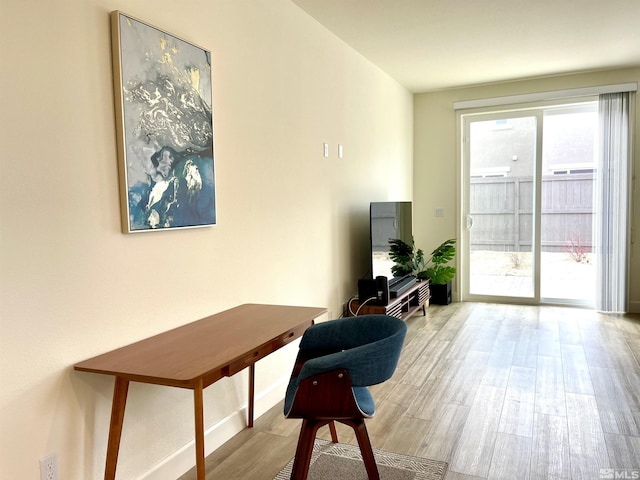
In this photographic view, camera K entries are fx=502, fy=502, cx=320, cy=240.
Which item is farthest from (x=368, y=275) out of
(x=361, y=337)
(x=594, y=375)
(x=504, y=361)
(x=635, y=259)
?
(x=635, y=259)

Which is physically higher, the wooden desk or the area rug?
the wooden desk

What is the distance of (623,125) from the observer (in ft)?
16.8

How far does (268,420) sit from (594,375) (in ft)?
7.35

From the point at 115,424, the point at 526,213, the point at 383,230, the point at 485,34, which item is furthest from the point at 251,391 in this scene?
the point at 526,213

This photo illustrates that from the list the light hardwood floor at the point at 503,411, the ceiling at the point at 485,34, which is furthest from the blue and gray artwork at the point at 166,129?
the ceiling at the point at 485,34

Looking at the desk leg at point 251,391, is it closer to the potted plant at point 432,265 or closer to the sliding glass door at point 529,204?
the potted plant at point 432,265

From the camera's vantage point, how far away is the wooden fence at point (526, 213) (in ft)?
17.9

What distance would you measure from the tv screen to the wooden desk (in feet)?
6.34

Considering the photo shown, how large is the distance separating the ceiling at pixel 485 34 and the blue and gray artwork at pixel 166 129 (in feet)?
4.43

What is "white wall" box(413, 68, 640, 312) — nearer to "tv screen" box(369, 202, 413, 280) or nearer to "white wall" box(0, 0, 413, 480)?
"tv screen" box(369, 202, 413, 280)

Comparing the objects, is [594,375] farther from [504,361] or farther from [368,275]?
[368,275]

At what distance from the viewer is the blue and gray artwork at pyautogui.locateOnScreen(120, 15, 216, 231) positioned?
1974 mm

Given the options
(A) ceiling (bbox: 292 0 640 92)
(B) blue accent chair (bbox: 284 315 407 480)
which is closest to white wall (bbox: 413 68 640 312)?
(A) ceiling (bbox: 292 0 640 92)

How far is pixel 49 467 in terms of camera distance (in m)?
1.69
